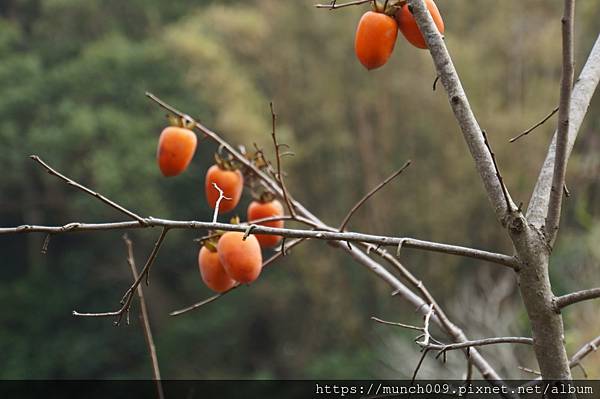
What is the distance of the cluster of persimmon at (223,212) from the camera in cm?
60

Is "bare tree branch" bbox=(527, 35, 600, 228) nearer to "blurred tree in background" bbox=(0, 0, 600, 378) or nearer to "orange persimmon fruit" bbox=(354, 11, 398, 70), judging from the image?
"orange persimmon fruit" bbox=(354, 11, 398, 70)

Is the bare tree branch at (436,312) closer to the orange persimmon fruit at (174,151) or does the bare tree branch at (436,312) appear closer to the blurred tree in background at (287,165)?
the orange persimmon fruit at (174,151)

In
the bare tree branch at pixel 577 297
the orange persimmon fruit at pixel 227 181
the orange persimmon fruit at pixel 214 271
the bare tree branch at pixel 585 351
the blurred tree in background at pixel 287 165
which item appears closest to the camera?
the bare tree branch at pixel 577 297

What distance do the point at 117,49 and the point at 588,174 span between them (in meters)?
3.71

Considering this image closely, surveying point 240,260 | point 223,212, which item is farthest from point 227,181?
point 240,260

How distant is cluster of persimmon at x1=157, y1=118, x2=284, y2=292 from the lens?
0.60m

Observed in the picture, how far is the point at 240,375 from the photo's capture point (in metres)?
5.76

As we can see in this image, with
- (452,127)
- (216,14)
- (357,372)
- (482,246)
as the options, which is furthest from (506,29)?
(357,372)

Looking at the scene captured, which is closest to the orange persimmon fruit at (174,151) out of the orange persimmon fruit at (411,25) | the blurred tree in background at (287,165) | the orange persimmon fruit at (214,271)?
the orange persimmon fruit at (214,271)

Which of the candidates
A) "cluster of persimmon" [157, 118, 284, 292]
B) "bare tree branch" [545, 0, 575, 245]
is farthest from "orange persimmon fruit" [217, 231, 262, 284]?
"bare tree branch" [545, 0, 575, 245]

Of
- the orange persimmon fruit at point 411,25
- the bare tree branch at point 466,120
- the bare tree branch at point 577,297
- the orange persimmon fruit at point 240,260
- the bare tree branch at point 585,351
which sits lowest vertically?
the orange persimmon fruit at point 240,260

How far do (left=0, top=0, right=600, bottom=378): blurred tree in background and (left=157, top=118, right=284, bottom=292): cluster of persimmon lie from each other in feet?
12.0

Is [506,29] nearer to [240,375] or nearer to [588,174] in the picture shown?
[588,174]

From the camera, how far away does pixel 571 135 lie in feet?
1.48
